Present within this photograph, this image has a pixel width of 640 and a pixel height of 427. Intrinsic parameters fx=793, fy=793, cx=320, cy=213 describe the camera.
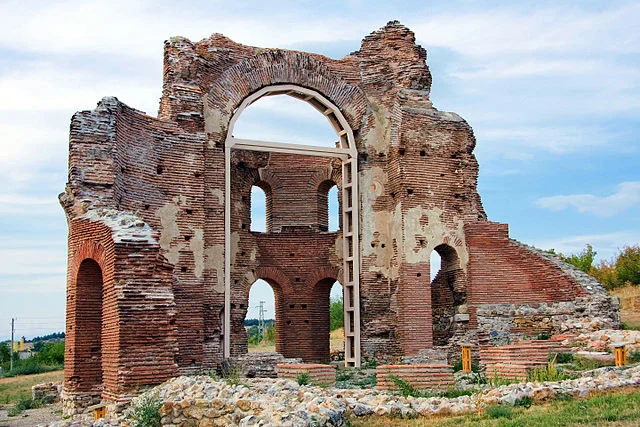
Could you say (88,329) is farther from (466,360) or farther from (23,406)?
(466,360)

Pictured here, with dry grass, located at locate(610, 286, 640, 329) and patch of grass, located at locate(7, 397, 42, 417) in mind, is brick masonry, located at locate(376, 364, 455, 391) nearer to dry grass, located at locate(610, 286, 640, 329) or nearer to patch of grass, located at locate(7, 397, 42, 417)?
patch of grass, located at locate(7, 397, 42, 417)

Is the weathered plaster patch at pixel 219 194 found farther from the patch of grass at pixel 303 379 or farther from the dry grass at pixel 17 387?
the dry grass at pixel 17 387

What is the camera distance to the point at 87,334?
1405 centimetres

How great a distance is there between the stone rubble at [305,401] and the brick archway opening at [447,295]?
25.7 ft

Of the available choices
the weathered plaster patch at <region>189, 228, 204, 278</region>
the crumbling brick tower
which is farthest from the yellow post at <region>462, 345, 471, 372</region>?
the weathered plaster patch at <region>189, 228, 204, 278</region>

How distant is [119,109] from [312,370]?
6.17 m

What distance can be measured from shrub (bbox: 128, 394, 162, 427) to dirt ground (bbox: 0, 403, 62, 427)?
4131 millimetres

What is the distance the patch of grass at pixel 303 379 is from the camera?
12414 millimetres

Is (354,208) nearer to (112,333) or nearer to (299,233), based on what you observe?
(299,233)

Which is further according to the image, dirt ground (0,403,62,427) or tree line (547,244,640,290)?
tree line (547,244,640,290)

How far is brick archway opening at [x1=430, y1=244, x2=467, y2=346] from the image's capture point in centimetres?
1891

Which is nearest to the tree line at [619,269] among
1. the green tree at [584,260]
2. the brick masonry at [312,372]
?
the green tree at [584,260]

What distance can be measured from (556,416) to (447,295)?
10725mm

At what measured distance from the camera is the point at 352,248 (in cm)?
1930
